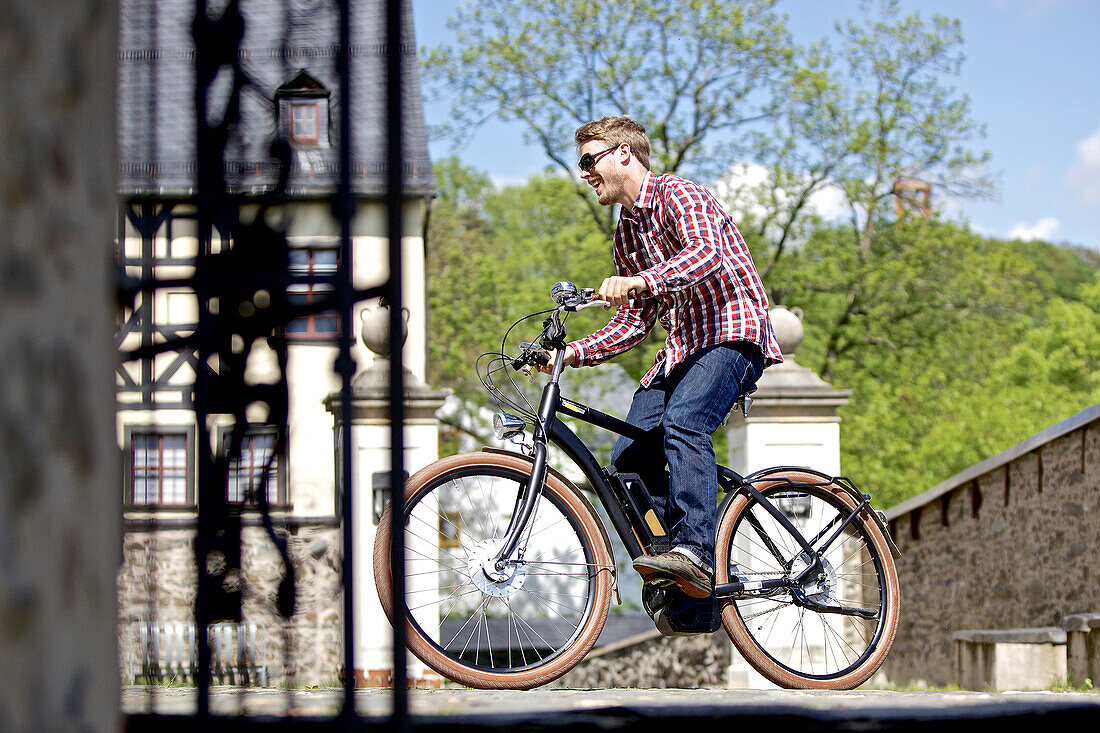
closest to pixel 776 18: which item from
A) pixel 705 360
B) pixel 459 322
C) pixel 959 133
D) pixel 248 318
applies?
pixel 959 133

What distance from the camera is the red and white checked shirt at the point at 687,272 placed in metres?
3.70

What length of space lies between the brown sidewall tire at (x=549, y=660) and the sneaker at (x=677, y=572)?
0.38ft

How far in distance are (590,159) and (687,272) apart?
55cm

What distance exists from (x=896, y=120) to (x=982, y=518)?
12.2 meters

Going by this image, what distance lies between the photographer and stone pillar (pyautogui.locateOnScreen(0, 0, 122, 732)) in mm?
1153

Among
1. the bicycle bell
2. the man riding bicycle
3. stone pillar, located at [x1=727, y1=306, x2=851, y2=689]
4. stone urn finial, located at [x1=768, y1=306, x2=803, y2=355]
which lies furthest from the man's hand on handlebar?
stone pillar, located at [x1=727, y1=306, x2=851, y2=689]

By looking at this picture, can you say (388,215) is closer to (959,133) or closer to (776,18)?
(776,18)

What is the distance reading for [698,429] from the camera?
3.73m

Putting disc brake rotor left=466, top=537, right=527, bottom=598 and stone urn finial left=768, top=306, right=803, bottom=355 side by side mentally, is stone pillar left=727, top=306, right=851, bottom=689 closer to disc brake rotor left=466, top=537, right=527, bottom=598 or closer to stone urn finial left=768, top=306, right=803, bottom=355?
stone urn finial left=768, top=306, right=803, bottom=355

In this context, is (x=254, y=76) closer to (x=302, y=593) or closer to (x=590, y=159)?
(x=590, y=159)

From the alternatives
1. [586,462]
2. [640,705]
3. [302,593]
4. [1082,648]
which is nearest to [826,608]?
[586,462]

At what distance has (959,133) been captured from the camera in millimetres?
24922

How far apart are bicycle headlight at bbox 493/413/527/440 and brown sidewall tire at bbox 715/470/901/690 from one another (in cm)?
76

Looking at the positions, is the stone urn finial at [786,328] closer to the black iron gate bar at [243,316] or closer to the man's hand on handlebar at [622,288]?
the man's hand on handlebar at [622,288]
